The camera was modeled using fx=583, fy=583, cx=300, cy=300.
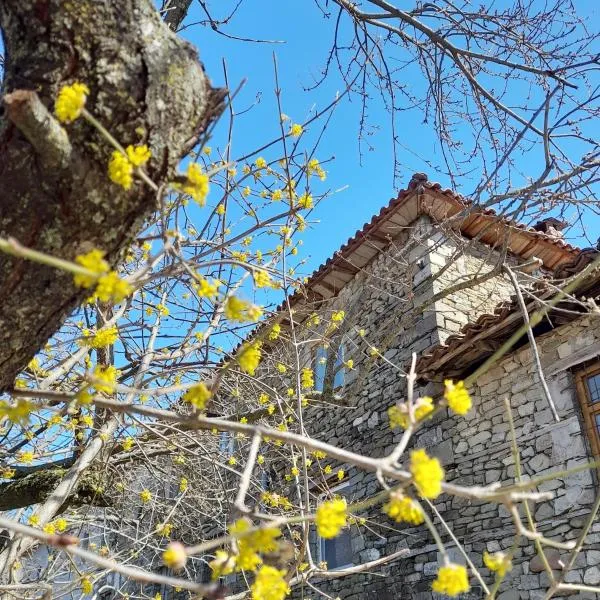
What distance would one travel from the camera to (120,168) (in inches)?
45.3

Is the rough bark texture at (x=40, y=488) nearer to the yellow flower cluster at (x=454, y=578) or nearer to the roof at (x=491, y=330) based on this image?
the roof at (x=491, y=330)

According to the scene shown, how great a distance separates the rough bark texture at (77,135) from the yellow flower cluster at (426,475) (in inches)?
30.9

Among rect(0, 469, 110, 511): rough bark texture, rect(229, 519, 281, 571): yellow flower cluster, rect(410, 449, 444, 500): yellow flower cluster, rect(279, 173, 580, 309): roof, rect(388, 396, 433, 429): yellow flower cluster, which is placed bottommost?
rect(229, 519, 281, 571): yellow flower cluster

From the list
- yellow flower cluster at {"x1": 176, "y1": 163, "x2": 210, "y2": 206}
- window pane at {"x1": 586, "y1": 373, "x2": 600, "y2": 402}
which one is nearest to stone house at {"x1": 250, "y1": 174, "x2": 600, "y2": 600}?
window pane at {"x1": 586, "y1": 373, "x2": 600, "y2": 402}

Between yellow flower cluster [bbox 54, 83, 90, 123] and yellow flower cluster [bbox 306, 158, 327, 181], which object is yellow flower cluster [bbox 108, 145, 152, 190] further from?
yellow flower cluster [bbox 306, 158, 327, 181]

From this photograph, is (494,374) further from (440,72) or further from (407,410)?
(407,410)

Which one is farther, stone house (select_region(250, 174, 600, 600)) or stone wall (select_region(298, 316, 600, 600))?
stone wall (select_region(298, 316, 600, 600))

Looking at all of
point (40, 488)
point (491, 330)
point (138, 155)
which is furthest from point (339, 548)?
point (138, 155)

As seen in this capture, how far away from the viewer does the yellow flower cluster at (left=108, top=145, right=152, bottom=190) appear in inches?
45.1

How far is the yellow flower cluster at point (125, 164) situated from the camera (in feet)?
3.76

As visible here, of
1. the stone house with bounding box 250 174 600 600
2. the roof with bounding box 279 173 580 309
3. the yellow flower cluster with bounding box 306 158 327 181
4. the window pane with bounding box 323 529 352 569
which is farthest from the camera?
the roof with bounding box 279 173 580 309

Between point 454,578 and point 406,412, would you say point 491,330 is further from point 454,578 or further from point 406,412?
point 454,578

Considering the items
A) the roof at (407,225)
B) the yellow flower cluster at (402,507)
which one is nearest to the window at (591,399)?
the roof at (407,225)

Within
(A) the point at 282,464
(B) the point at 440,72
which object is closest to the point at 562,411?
(B) the point at 440,72
